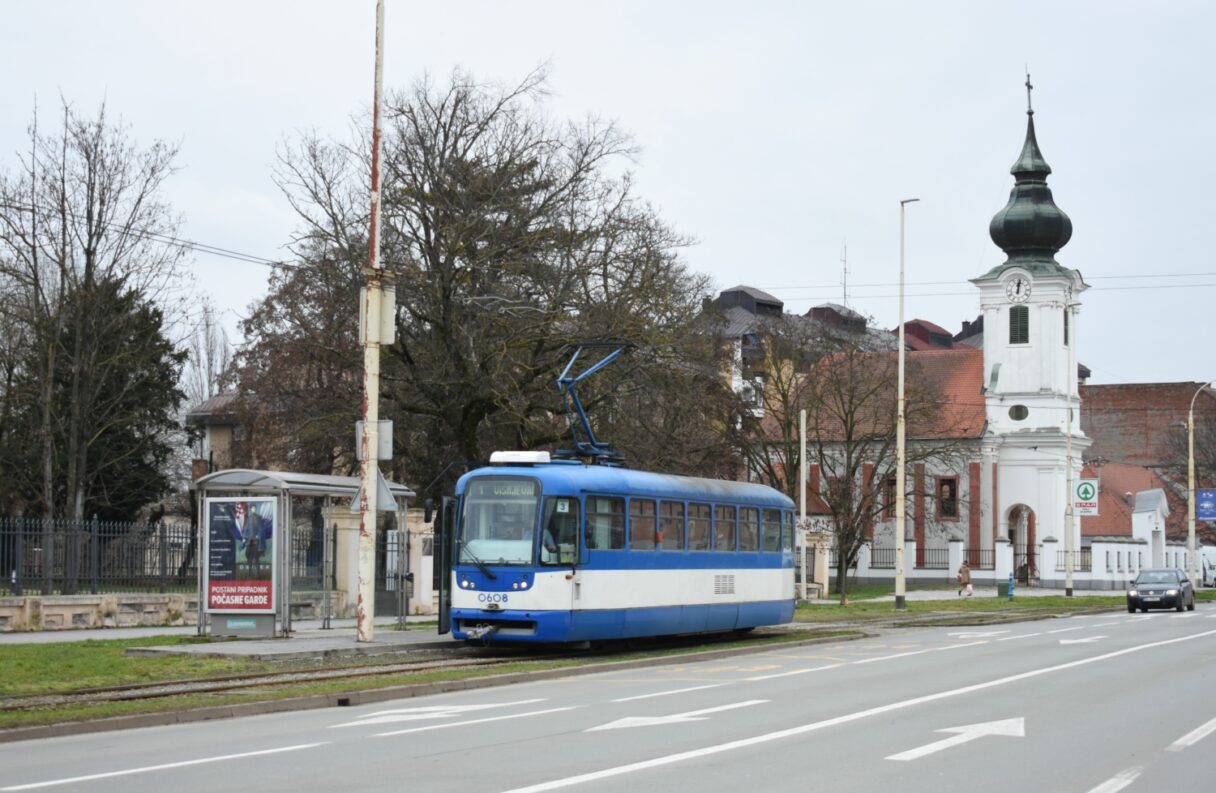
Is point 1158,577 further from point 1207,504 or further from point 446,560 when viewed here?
point 446,560

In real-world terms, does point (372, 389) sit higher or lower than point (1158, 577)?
higher

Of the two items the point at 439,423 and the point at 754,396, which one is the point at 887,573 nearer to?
the point at 754,396

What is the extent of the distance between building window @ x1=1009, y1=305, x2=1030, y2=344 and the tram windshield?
59.3m

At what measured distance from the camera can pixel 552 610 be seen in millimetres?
23156

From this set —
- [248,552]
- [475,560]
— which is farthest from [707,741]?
[248,552]

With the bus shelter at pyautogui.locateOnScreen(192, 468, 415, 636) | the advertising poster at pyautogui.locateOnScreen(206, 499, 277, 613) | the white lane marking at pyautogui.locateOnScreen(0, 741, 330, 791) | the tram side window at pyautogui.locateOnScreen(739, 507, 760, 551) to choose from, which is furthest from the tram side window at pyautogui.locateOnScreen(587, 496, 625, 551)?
the white lane marking at pyautogui.locateOnScreen(0, 741, 330, 791)

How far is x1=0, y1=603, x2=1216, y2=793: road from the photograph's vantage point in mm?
10711

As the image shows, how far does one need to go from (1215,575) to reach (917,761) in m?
84.1

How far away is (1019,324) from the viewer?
79.1m

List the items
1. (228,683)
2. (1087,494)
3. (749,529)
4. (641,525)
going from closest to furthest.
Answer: (228,683)
(641,525)
(749,529)
(1087,494)

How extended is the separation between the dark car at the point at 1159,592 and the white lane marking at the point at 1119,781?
40.3m

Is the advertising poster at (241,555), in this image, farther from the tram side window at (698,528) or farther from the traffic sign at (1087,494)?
the traffic sign at (1087,494)

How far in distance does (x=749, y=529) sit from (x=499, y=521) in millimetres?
7024

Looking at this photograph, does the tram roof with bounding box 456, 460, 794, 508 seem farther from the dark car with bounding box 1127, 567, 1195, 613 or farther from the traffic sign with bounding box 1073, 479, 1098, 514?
the traffic sign with bounding box 1073, 479, 1098, 514
